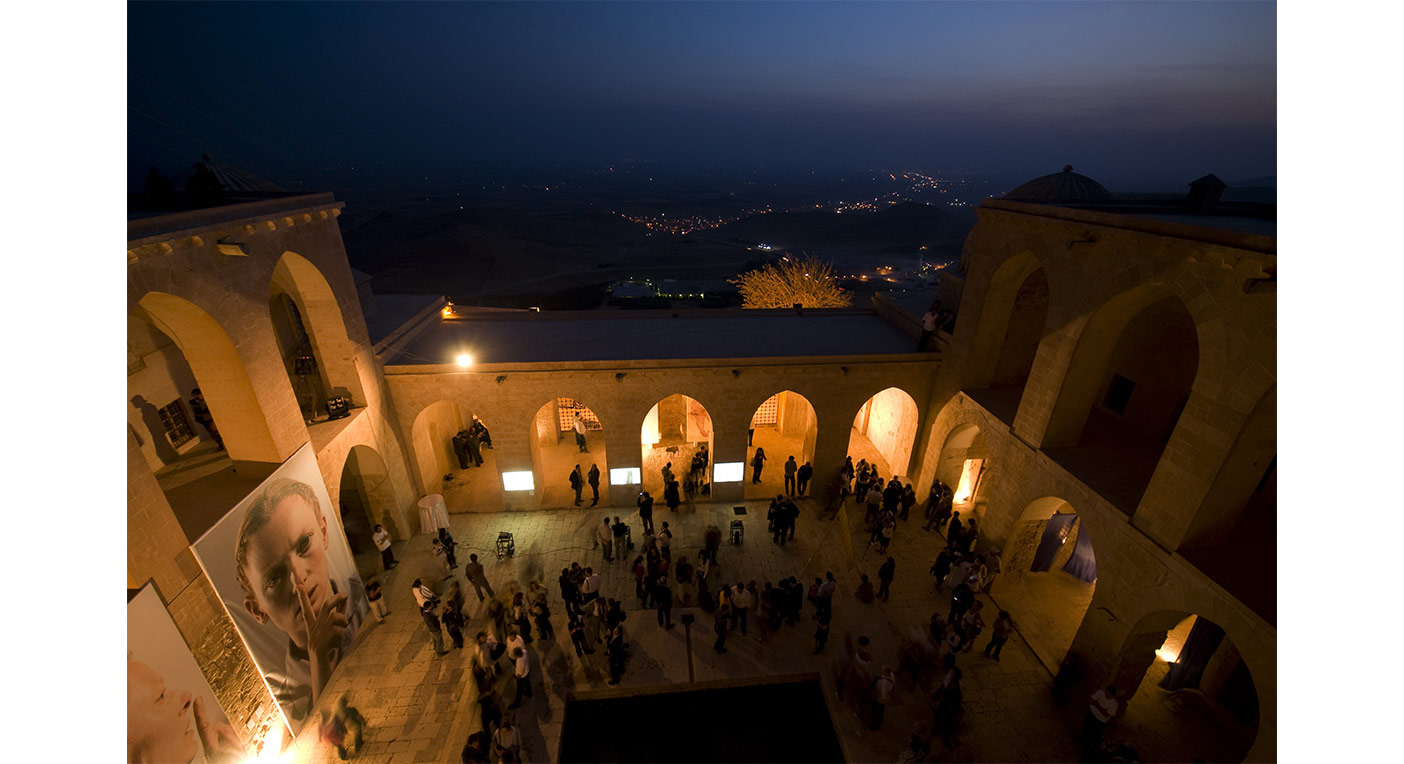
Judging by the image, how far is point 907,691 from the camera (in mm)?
9008

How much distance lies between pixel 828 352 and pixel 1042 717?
8.15 meters

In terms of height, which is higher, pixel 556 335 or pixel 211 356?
pixel 211 356

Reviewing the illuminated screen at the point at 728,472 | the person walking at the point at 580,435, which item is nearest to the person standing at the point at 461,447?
the person walking at the point at 580,435

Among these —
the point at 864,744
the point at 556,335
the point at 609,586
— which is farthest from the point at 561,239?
the point at 864,744

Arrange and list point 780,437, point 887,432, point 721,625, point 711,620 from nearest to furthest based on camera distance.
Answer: point 721,625, point 711,620, point 887,432, point 780,437

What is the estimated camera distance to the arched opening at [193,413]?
302 inches

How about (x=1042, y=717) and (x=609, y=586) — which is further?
(x=609, y=586)

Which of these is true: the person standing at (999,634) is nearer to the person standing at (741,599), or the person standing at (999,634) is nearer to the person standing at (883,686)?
the person standing at (883,686)

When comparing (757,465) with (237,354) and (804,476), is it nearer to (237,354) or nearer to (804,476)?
(804,476)

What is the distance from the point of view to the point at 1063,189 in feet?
48.1

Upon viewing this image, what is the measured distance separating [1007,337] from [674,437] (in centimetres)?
1030

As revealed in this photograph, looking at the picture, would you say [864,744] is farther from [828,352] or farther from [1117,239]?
[1117,239]

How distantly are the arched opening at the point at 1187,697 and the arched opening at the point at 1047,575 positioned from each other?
143cm

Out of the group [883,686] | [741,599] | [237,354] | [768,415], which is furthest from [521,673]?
[768,415]
